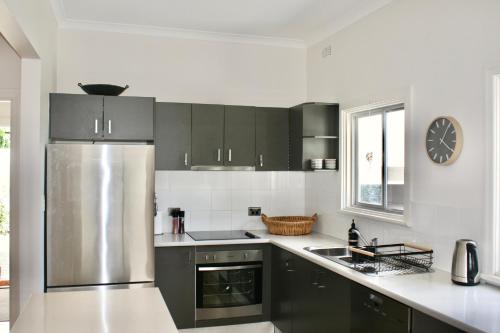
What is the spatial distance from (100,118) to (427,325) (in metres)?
2.91

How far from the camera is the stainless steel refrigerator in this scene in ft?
12.1

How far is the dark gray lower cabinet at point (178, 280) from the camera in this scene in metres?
4.03

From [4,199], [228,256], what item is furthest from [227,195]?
[4,199]

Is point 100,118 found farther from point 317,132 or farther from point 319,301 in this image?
point 319,301

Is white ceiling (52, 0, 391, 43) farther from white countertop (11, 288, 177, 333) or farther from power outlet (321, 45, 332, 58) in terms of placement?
white countertop (11, 288, 177, 333)

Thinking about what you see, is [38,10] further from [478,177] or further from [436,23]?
[478,177]

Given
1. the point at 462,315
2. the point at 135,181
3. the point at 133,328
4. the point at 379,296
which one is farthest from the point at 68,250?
the point at 462,315

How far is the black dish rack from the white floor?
53.1 inches

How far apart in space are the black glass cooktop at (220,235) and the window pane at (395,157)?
1.33m

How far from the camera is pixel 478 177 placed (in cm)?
276

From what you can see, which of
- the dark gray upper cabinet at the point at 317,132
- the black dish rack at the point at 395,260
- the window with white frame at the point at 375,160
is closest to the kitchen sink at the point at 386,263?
the black dish rack at the point at 395,260

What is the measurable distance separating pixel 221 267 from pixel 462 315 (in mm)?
2369

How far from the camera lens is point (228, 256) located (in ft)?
13.8

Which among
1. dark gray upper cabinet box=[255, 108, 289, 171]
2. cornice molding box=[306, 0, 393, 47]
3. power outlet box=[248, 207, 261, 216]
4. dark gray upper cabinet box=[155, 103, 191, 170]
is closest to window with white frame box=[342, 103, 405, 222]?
dark gray upper cabinet box=[255, 108, 289, 171]
